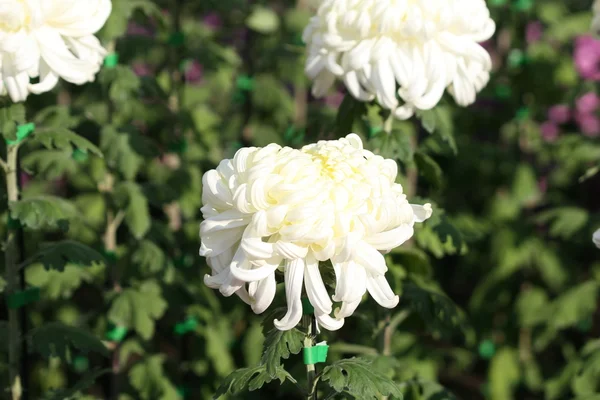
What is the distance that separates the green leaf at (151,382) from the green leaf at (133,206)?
0.48 metres

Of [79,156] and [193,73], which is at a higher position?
[79,156]

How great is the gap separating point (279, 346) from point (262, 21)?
7.25ft

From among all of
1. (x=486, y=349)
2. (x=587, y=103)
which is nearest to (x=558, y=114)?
(x=587, y=103)

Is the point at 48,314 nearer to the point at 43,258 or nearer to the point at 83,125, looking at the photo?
the point at 83,125

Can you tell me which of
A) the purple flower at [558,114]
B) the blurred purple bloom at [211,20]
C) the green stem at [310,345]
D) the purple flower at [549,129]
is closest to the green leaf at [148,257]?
the green stem at [310,345]

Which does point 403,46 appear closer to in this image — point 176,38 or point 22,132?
point 22,132

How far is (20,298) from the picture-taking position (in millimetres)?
2107

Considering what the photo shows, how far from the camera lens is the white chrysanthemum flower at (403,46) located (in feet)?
6.44

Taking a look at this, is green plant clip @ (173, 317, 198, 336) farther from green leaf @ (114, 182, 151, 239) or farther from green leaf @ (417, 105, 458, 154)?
Answer: green leaf @ (417, 105, 458, 154)

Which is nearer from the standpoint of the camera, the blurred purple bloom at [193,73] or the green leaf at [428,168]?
the green leaf at [428,168]

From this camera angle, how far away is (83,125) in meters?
2.64

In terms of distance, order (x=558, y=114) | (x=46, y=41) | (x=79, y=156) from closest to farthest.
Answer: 1. (x=46, y=41)
2. (x=79, y=156)
3. (x=558, y=114)

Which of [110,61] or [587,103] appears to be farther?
[587,103]

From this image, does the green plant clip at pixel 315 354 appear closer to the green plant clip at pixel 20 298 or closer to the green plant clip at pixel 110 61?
the green plant clip at pixel 20 298
